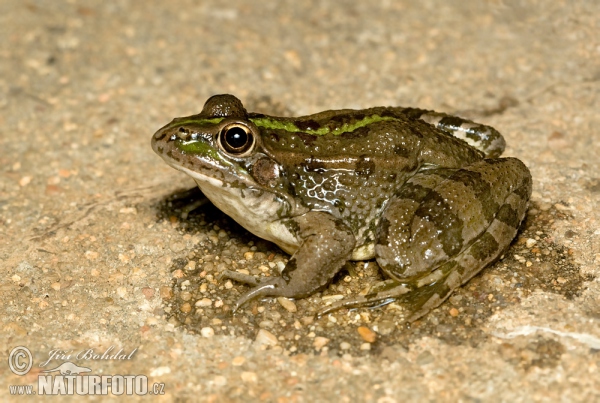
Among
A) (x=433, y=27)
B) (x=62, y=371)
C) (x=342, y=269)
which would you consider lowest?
(x=62, y=371)

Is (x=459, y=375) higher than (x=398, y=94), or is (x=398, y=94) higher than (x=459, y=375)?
(x=398, y=94)

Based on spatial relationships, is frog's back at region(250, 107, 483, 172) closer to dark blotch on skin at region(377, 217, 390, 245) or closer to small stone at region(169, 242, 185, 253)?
dark blotch on skin at region(377, 217, 390, 245)

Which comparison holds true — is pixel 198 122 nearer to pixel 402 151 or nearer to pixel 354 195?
pixel 354 195

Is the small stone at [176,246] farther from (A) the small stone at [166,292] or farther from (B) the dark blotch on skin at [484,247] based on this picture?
(B) the dark blotch on skin at [484,247]

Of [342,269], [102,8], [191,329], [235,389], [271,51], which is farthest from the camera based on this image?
[102,8]

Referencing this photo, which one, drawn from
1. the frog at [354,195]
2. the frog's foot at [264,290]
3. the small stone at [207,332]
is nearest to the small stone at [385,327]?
the frog at [354,195]

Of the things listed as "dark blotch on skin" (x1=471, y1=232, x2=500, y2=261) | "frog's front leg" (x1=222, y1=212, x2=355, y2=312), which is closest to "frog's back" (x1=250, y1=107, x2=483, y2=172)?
"frog's front leg" (x1=222, y1=212, x2=355, y2=312)

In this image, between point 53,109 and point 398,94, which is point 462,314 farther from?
point 53,109

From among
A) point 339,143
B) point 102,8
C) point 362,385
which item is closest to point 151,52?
point 102,8
